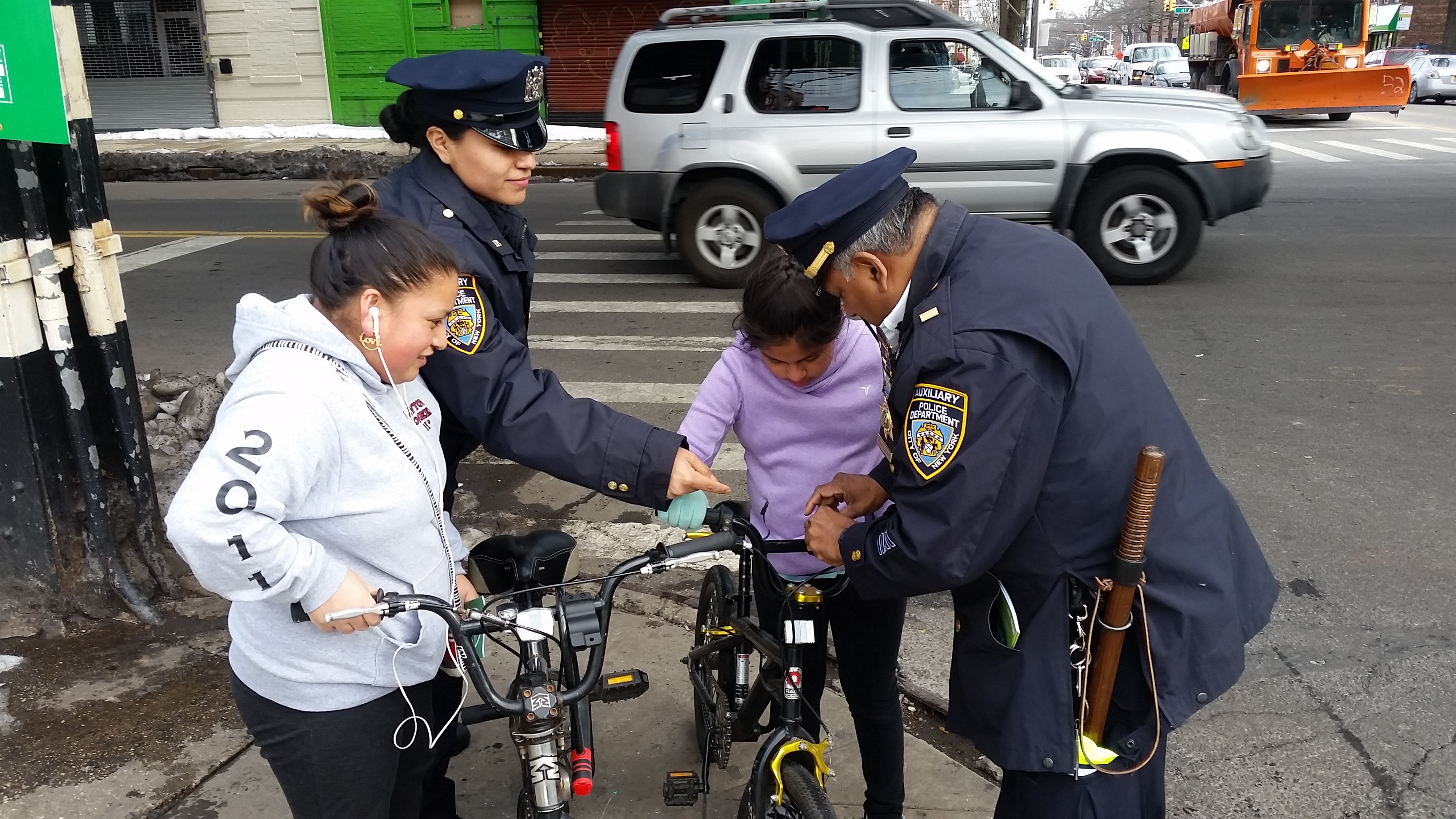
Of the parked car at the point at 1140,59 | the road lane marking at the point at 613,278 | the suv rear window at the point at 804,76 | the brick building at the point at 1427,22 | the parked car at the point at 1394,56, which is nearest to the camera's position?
the suv rear window at the point at 804,76

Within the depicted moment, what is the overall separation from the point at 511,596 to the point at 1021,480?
1.03 meters

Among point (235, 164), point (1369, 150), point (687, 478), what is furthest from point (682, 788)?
point (1369, 150)

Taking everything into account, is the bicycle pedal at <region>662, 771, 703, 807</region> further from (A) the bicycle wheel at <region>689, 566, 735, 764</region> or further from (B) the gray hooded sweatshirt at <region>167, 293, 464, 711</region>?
(B) the gray hooded sweatshirt at <region>167, 293, 464, 711</region>

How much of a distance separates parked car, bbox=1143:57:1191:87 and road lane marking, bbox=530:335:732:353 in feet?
96.0

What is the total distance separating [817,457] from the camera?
2682 millimetres

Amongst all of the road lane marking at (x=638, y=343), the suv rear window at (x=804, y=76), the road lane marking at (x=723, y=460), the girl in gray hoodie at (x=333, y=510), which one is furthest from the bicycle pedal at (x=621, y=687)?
the suv rear window at (x=804, y=76)

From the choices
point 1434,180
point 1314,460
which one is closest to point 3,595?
point 1314,460

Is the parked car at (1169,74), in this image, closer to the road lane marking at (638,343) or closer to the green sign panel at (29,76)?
the road lane marking at (638,343)

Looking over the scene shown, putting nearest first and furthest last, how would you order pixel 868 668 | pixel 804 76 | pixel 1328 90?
pixel 868 668
pixel 804 76
pixel 1328 90

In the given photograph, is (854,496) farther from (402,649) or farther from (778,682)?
(402,649)

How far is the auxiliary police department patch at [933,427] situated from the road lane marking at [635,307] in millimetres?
6430

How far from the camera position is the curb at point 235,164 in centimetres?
1742

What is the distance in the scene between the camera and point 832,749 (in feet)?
10.8

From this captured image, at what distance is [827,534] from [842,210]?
2.44 ft
